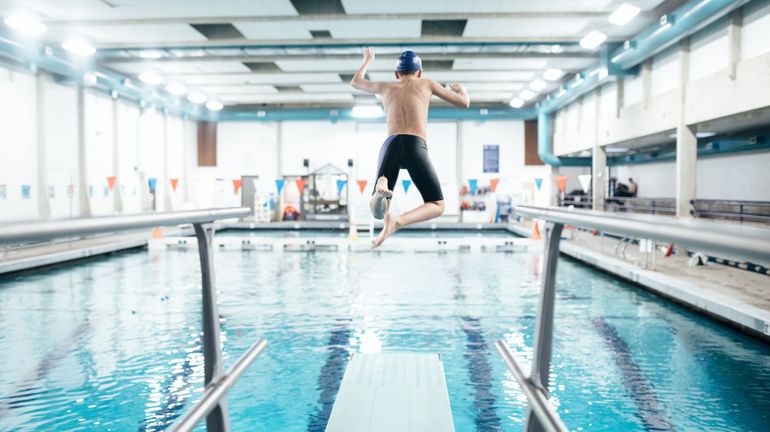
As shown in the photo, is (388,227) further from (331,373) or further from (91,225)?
(331,373)

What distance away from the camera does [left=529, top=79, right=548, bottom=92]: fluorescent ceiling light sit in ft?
54.0

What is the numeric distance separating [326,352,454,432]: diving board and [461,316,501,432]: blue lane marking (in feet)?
1.17

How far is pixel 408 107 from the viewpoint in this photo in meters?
3.15

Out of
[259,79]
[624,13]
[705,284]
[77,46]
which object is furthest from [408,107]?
[259,79]

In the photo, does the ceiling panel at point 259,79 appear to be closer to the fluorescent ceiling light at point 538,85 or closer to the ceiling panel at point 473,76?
the ceiling panel at point 473,76

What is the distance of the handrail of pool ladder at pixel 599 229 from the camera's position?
85 centimetres

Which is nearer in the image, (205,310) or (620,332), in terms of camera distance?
(205,310)

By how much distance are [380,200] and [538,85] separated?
15231 millimetres

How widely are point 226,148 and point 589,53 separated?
47.4ft

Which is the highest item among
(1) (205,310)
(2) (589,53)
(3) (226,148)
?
(2) (589,53)

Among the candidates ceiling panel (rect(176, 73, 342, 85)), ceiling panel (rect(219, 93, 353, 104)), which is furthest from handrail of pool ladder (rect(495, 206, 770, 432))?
ceiling panel (rect(219, 93, 353, 104))

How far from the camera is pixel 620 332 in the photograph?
19.8ft

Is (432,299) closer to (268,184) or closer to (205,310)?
(205,310)

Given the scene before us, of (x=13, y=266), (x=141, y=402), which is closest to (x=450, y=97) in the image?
(x=141, y=402)
